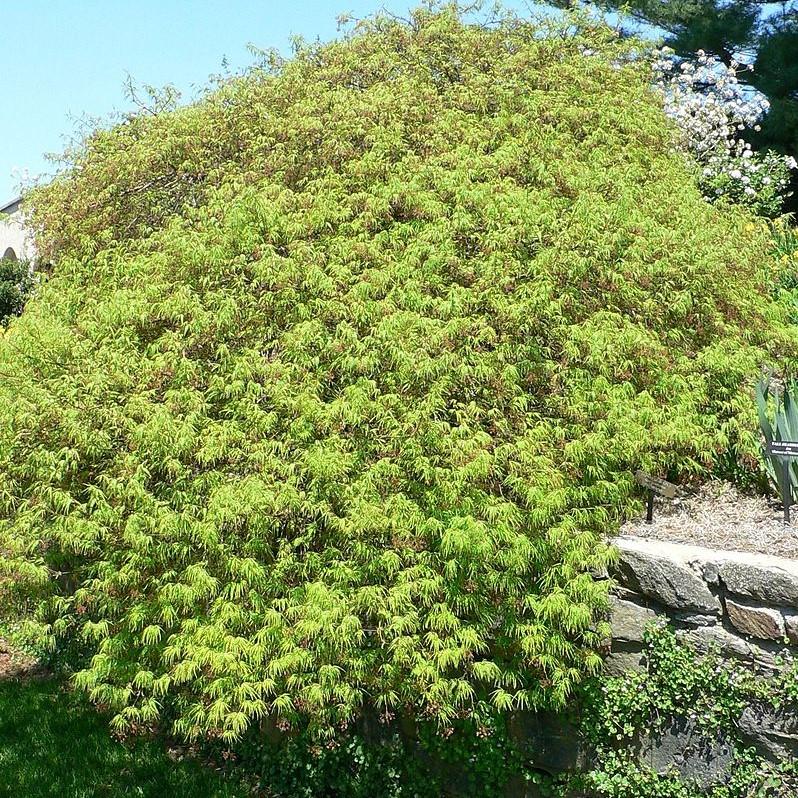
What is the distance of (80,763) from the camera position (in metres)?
5.95

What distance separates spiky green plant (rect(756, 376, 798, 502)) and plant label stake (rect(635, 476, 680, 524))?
22.8 inches

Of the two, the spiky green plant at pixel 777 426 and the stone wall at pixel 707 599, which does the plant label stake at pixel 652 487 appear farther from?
the spiky green plant at pixel 777 426

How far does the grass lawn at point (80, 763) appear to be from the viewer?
559 cm

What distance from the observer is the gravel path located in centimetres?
484

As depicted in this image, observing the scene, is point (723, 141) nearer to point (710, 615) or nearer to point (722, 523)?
point (722, 523)

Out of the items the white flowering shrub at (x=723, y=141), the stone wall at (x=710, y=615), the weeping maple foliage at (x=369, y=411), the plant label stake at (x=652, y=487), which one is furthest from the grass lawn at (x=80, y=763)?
the white flowering shrub at (x=723, y=141)

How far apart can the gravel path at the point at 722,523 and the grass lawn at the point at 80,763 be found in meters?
3.14

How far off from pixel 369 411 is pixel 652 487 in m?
1.89

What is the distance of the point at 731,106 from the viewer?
11586 mm

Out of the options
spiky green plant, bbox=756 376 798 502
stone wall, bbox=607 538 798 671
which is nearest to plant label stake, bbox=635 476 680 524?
stone wall, bbox=607 538 798 671

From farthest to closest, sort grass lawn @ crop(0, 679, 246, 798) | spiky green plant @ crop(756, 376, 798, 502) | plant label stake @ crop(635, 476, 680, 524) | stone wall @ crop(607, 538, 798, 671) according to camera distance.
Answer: grass lawn @ crop(0, 679, 246, 798), plant label stake @ crop(635, 476, 680, 524), spiky green plant @ crop(756, 376, 798, 502), stone wall @ crop(607, 538, 798, 671)

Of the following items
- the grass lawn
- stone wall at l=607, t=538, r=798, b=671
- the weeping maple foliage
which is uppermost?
the weeping maple foliage

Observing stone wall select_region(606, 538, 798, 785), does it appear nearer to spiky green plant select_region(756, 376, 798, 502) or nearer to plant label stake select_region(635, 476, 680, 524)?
plant label stake select_region(635, 476, 680, 524)

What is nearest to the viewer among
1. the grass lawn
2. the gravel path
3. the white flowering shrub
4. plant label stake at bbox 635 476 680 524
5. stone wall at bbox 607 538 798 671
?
stone wall at bbox 607 538 798 671
